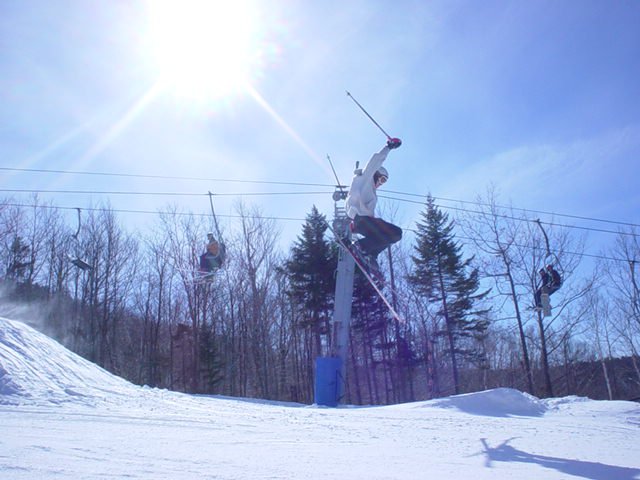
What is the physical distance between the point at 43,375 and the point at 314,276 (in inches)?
869

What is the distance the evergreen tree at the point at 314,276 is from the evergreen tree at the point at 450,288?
17.5 ft

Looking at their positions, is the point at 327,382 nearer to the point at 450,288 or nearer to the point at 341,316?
the point at 341,316

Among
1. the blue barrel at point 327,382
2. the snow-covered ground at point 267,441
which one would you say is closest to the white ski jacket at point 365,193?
the snow-covered ground at point 267,441

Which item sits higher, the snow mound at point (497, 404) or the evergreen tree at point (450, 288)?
the evergreen tree at point (450, 288)

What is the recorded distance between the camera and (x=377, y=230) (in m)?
9.55

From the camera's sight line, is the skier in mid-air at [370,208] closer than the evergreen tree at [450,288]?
Yes

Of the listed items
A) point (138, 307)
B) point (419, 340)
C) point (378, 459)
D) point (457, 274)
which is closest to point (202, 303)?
point (138, 307)

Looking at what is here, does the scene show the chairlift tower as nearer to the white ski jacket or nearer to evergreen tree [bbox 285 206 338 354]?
the white ski jacket

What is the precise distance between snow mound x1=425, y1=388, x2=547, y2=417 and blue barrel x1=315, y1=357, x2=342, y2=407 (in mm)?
2989

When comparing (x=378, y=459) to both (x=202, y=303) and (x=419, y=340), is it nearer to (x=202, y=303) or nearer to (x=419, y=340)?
(x=419, y=340)

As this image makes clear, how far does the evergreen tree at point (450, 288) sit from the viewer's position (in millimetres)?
28312

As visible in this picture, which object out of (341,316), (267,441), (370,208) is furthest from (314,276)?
(267,441)

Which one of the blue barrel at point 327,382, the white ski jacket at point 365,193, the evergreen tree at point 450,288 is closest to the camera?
the white ski jacket at point 365,193

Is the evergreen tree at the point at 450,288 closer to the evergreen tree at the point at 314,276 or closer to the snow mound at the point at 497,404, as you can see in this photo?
the evergreen tree at the point at 314,276
